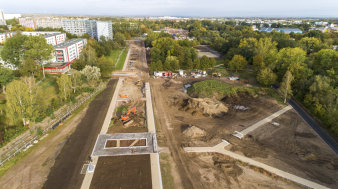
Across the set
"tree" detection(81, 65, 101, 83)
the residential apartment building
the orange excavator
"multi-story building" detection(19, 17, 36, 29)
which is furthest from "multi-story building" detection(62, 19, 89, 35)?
the orange excavator

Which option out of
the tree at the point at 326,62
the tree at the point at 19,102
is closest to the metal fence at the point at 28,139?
the tree at the point at 19,102

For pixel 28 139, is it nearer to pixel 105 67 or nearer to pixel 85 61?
pixel 105 67

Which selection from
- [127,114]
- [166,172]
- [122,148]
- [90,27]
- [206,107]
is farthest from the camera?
[90,27]

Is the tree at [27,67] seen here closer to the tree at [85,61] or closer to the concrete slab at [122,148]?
the tree at [85,61]

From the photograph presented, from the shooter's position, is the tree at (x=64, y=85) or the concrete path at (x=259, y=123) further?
the tree at (x=64, y=85)

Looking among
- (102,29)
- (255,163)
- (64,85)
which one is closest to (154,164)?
(255,163)
